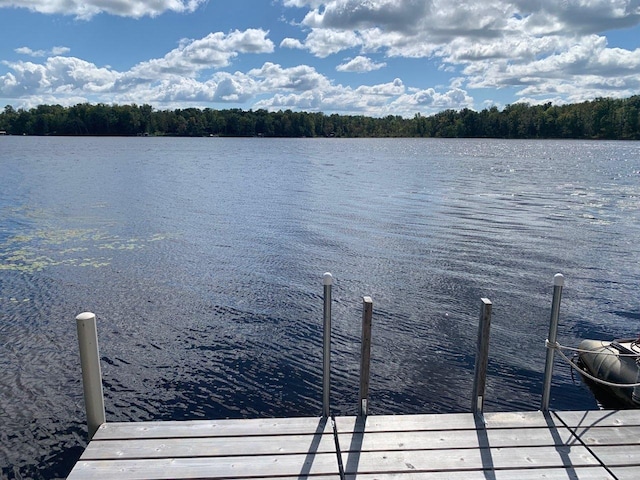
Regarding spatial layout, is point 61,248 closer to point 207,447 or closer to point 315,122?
point 207,447

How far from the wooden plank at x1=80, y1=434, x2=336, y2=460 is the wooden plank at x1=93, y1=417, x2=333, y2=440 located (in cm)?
6

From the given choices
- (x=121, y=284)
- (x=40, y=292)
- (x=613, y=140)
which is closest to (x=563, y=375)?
(x=121, y=284)

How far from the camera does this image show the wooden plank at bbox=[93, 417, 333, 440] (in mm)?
4270

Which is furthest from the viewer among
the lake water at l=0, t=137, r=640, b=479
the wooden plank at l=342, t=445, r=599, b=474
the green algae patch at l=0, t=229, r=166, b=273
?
the green algae patch at l=0, t=229, r=166, b=273

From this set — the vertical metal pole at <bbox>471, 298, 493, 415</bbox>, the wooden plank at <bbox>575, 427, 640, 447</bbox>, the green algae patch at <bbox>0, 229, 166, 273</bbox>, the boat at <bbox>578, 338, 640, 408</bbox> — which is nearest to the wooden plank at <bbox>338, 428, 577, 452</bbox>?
the wooden plank at <bbox>575, 427, 640, 447</bbox>

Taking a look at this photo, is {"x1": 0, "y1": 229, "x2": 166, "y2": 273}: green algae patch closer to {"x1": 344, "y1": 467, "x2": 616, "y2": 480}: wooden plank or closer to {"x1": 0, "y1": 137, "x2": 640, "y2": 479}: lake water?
{"x1": 0, "y1": 137, "x2": 640, "y2": 479}: lake water

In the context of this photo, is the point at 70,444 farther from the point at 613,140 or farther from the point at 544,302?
the point at 613,140

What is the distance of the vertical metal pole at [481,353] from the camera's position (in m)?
4.48

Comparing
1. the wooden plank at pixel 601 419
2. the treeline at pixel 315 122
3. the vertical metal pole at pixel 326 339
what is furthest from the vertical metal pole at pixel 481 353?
the treeline at pixel 315 122

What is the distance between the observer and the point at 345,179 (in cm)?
3831

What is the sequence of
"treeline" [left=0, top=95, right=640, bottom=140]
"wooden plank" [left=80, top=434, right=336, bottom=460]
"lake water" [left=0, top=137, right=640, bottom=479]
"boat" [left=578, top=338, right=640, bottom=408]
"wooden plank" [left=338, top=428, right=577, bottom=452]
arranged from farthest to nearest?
1. "treeline" [left=0, top=95, right=640, bottom=140]
2. "lake water" [left=0, top=137, right=640, bottom=479]
3. "boat" [left=578, top=338, right=640, bottom=408]
4. "wooden plank" [left=338, top=428, right=577, bottom=452]
5. "wooden plank" [left=80, top=434, right=336, bottom=460]

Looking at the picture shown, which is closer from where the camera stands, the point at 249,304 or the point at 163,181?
the point at 249,304

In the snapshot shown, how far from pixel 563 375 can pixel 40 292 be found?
10577 millimetres

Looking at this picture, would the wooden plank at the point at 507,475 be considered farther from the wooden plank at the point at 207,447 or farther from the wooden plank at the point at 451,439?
the wooden plank at the point at 207,447
